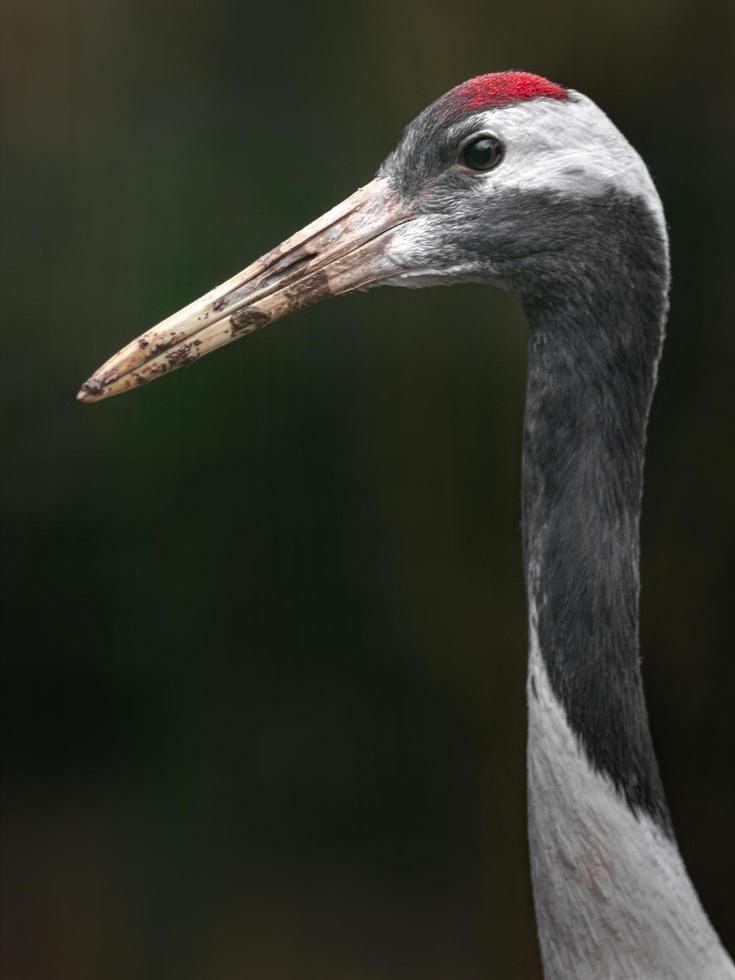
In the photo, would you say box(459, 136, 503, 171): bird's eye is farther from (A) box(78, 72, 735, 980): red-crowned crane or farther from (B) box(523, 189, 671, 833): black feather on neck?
(B) box(523, 189, 671, 833): black feather on neck

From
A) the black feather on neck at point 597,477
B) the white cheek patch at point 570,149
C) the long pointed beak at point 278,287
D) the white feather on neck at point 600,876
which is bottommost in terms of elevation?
the white feather on neck at point 600,876

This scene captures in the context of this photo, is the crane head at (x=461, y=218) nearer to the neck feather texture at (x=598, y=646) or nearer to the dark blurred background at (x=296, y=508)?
the neck feather texture at (x=598, y=646)

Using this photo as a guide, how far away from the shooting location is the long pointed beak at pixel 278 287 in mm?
1466

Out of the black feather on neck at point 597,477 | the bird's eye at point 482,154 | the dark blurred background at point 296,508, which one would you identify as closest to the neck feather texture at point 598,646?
the black feather on neck at point 597,477

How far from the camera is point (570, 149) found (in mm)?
1385

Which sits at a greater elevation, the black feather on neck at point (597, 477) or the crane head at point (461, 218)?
the crane head at point (461, 218)

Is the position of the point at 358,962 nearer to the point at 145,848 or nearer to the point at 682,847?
the point at 145,848

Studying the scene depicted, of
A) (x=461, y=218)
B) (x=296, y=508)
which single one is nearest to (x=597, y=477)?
(x=461, y=218)

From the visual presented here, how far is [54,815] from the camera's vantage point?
2.65 m

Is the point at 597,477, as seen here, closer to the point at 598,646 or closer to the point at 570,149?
the point at 598,646

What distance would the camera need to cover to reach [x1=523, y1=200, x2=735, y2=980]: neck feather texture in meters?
1.37

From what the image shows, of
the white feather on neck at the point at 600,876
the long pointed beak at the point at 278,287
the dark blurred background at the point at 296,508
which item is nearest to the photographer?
the white feather on neck at the point at 600,876

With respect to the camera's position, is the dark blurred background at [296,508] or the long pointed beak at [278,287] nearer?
the long pointed beak at [278,287]

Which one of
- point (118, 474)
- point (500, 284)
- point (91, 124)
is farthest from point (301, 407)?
point (500, 284)
